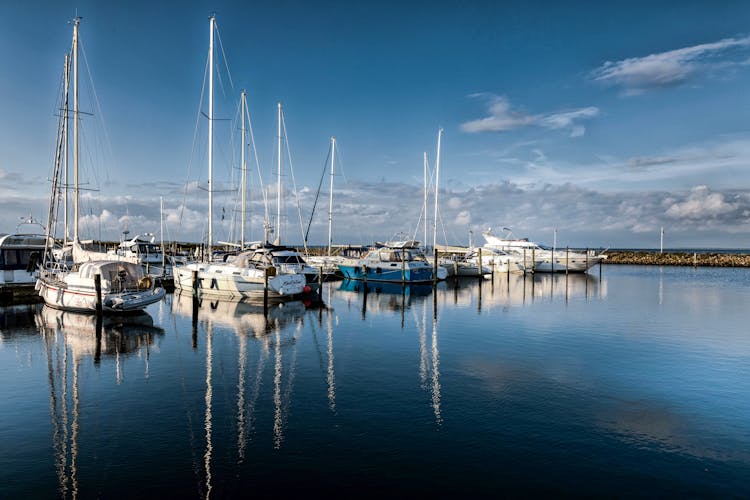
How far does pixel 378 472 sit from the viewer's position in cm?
972

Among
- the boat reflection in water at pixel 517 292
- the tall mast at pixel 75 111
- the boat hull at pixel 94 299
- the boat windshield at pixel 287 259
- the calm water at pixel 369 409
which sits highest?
the tall mast at pixel 75 111

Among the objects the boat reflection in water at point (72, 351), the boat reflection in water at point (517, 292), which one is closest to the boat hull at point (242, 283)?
the boat reflection in water at point (72, 351)

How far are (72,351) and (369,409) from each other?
13.5m

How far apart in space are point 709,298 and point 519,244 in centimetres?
3590

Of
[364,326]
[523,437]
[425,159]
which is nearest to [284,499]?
[523,437]

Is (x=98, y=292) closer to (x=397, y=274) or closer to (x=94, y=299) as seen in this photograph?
(x=94, y=299)

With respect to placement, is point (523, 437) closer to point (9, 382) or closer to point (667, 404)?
point (667, 404)

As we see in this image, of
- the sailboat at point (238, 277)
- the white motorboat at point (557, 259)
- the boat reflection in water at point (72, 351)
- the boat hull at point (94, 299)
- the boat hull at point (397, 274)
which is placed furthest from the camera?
the white motorboat at point (557, 259)

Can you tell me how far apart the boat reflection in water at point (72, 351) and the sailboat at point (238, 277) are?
6.45 m

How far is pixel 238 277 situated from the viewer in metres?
34.6

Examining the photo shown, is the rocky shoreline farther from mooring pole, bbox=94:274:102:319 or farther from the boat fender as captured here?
mooring pole, bbox=94:274:102:319

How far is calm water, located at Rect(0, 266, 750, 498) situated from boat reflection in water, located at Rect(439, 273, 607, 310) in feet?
38.2

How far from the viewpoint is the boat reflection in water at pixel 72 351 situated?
10414mm

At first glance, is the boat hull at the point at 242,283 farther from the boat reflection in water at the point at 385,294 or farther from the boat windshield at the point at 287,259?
the boat reflection in water at the point at 385,294
